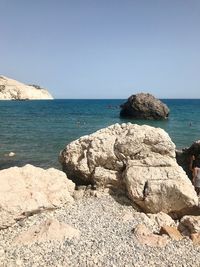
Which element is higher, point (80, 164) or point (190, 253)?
point (80, 164)

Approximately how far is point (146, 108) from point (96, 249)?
60.7 m

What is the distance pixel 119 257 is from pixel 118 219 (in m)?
2.98

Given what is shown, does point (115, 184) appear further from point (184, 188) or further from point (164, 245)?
point (164, 245)

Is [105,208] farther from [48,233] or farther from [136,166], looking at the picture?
[48,233]

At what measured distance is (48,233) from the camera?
486 inches

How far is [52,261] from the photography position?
10984 millimetres

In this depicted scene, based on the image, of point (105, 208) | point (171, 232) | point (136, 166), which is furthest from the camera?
point (136, 166)

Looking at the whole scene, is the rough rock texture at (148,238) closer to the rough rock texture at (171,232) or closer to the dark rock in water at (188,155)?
the rough rock texture at (171,232)

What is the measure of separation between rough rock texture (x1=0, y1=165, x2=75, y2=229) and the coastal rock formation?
78.5 inches

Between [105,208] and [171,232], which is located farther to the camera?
[105,208]

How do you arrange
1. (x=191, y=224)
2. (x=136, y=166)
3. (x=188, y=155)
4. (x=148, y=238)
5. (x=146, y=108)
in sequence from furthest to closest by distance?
1. (x=146, y=108)
2. (x=188, y=155)
3. (x=136, y=166)
4. (x=191, y=224)
5. (x=148, y=238)

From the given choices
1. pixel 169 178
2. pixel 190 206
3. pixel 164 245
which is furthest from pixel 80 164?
pixel 164 245

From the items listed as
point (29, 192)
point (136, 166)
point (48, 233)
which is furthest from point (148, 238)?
point (29, 192)

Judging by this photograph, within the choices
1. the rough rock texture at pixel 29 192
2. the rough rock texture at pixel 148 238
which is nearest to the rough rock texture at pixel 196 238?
the rough rock texture at pixel 148 238
